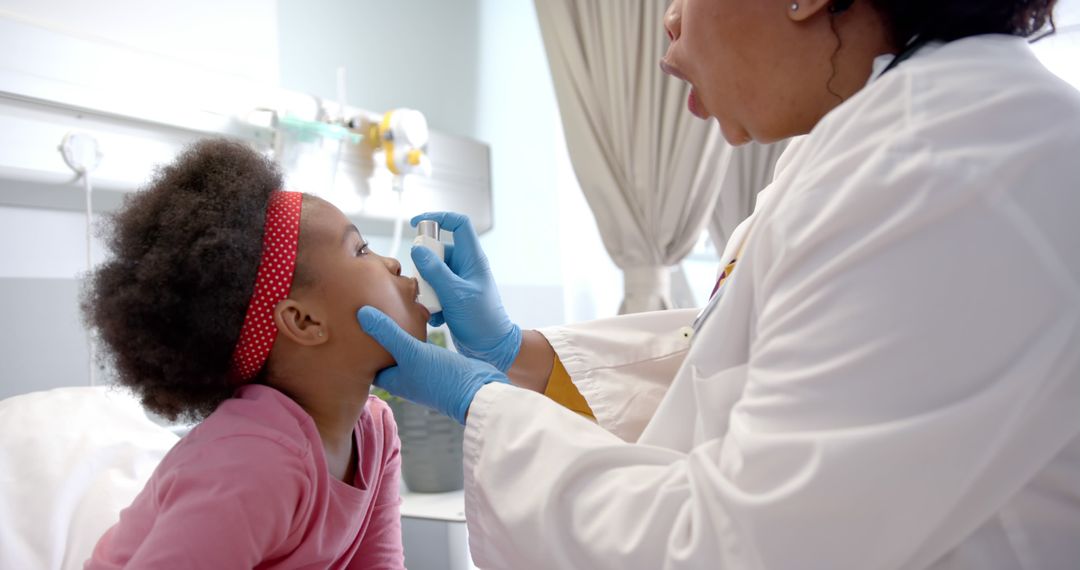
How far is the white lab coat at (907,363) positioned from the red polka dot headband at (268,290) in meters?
0.49

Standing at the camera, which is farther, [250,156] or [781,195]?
[250,156]

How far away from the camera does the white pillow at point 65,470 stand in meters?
1.15

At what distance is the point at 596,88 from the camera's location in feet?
7.83

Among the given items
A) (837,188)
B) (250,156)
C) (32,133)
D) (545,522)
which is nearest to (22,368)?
(32,133)

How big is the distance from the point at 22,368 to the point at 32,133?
46 centimetres

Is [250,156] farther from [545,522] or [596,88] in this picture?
[596,88]

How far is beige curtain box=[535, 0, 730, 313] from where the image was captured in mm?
2314

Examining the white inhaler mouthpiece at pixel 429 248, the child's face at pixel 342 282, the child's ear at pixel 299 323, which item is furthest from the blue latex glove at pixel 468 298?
the child's ear at pixel 299 323

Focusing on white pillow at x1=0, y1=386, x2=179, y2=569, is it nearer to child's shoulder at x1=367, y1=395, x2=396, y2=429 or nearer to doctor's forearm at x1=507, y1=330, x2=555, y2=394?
child's shoulder at x1=367, y1=395, x2=396, y2=429

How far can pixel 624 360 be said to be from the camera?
1312 mm

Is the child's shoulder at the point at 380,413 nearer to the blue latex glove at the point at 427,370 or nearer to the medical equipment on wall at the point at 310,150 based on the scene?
the blue latex glove at the point at 427,370

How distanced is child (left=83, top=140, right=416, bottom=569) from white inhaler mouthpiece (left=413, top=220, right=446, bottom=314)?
57 millimetres

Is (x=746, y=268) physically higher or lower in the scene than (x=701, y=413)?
higher

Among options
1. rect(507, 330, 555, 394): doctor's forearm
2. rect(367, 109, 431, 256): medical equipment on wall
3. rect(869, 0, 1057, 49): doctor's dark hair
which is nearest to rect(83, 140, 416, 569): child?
rect(507, 330, 555, 394): doctor's forearm
